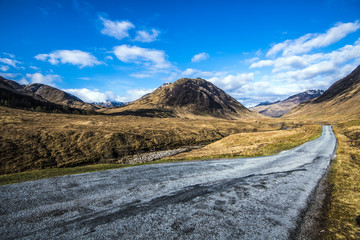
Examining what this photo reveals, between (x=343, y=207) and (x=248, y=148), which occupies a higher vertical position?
(x=343, y=207)

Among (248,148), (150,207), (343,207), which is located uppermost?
(150,207)

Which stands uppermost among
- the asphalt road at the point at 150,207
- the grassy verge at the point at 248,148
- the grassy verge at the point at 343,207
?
the asphalt road at the point at 150,207

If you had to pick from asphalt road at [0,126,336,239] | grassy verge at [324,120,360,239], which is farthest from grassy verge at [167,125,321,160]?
asphalt road at [0,126,336,239]

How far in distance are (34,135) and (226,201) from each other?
50.3 metres

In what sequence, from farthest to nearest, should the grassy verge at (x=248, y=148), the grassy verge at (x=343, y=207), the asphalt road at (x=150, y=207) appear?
1. the grassy verge at (x=248, y=148)
2. the grassy verge at (x=343, y=207)
3. the asphalt road at (x=150, y=207)

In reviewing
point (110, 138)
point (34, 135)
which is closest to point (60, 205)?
point (110, 138)

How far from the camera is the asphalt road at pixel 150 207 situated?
18.3 ft

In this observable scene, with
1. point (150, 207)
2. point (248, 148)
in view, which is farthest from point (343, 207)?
point (248, 148)

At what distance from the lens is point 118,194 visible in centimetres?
838

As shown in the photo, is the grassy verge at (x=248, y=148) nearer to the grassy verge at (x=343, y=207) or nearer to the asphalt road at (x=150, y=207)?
the grassy verge at (x=343, y=207)

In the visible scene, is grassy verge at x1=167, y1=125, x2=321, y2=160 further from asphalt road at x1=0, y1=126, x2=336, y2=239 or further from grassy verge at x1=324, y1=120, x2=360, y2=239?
asphalt road at x1=0, y1=126, x2=336, y2=239

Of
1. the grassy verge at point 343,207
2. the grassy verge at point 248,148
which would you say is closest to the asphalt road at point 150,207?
the grassy verge at point 343,207

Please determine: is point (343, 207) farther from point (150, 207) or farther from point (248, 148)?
point (248, 148)

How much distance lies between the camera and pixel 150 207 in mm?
7223
